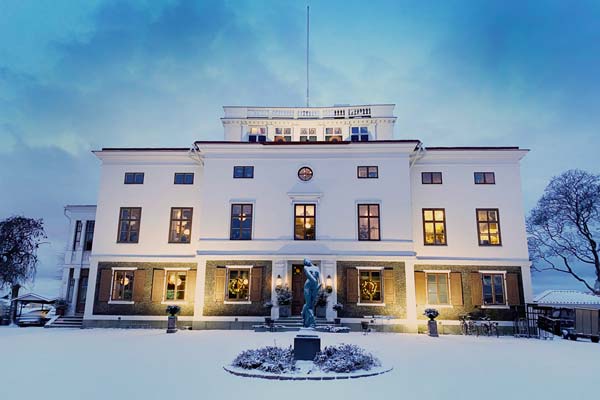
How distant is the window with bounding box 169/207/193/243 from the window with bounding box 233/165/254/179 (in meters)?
2.99

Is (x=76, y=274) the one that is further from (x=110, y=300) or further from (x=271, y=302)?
(x=271, y=302)

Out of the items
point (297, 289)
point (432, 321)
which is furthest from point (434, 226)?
point (297, 289)

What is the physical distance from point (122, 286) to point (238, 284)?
19.5ft

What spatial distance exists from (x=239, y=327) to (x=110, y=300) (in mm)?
6685

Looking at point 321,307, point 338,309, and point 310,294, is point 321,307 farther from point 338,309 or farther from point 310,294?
point 310,294

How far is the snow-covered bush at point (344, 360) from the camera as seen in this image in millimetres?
7801

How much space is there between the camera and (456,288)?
18.1 meters

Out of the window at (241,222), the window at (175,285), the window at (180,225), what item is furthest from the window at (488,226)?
the window at (175,285)

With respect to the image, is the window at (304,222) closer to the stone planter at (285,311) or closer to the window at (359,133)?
the stone planter at (285,311)

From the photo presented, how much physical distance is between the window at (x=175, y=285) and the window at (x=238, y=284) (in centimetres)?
251

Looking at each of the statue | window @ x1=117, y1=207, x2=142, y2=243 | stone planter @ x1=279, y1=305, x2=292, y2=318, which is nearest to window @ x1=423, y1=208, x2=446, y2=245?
stone planter @ x1=279, y1=305, x2=292, y2=318

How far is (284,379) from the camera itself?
24.1 feet

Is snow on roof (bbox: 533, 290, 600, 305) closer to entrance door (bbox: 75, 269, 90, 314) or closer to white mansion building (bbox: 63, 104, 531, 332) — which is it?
white mansion building (bbox: 63, 104, 531, 332)

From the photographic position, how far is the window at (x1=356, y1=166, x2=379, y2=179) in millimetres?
18875
